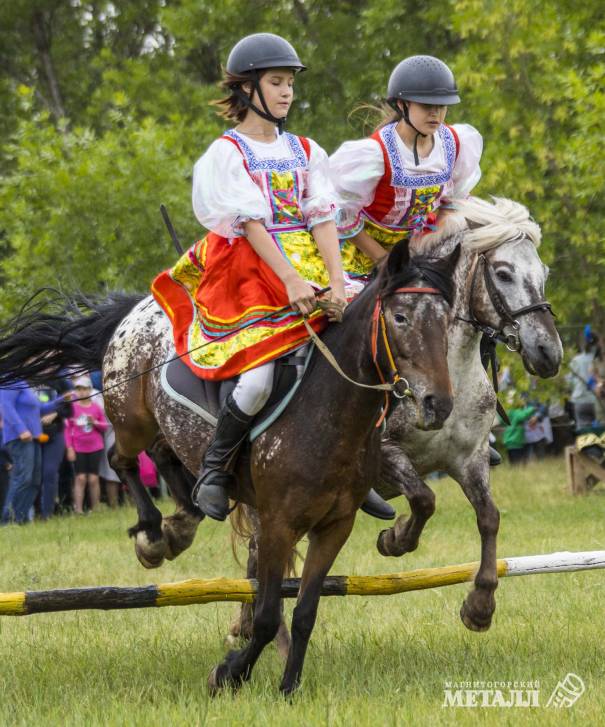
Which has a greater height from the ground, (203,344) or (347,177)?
(347,177)

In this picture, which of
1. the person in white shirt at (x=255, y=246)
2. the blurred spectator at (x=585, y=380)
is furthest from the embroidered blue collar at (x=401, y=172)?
the blurred spectator at (x=585, y=380)

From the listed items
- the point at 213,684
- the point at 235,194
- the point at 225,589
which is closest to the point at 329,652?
the point at 225,589

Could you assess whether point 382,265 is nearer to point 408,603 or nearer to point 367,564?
point 408,603

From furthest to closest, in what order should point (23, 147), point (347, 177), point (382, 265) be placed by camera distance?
point (23, 147), point (347, 177), point (382, 265)

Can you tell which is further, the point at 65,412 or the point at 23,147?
the point at 23,147

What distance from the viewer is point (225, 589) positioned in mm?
6469

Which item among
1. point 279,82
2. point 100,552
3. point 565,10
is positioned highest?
point 565,10

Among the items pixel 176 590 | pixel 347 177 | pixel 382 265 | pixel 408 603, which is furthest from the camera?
pixel 408 603

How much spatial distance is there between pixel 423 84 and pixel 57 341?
2.83 meters

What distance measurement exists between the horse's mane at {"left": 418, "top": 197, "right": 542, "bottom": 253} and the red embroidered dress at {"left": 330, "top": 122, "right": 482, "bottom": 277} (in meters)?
0.21

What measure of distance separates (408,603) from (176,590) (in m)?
2.97

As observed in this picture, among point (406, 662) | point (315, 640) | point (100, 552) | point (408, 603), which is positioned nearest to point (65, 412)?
point (100, 552)

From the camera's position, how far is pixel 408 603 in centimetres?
906

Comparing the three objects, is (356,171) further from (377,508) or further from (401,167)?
(377,508)
